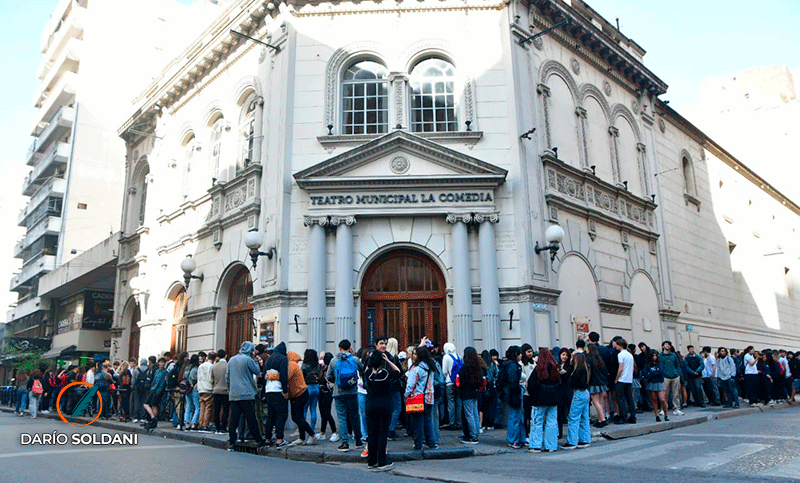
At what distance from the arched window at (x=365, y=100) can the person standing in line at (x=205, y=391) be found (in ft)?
22.6

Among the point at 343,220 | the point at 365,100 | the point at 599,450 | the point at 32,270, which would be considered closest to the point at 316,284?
the point at 343,220

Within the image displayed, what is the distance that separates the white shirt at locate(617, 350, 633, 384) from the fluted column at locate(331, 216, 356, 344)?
5983mm

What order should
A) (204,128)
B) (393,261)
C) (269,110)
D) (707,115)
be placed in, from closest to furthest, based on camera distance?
(393,261), (269,110), (204,128), (707,115)

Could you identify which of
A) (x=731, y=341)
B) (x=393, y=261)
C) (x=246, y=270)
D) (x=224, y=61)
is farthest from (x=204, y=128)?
(x=731, y=341)

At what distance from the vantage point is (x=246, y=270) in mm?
17750

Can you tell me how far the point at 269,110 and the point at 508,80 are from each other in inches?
257

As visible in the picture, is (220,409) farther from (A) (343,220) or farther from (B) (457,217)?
(B) (457,217)

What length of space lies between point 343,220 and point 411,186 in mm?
1873

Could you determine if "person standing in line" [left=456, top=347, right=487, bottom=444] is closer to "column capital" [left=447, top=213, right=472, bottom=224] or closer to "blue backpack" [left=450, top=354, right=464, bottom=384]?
"blue backpack" [left=450, top=354, right=464, bottom=384]

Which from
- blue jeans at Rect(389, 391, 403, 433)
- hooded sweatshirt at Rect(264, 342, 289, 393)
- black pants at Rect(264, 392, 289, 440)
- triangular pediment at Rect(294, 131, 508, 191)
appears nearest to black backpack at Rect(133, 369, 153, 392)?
triangular pediment at Rect(294, 131, 508, 191)

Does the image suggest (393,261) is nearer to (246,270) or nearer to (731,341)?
(246,270)

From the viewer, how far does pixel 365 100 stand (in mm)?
16875

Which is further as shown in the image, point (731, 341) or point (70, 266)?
point (70, 266)

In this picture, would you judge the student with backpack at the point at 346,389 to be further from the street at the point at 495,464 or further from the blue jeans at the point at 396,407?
the street at the point at 495,464
